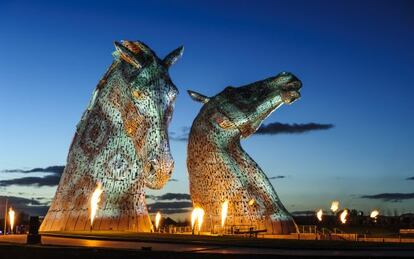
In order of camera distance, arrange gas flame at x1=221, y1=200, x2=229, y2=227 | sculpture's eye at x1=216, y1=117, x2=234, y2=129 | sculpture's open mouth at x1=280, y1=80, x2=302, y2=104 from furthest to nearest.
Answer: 1. sculpture's eye at x1=216, y1=117, x2=234, y2=129
2. sculpture's open mouth at x1=280, y1=80, x2=302, y2=104
3. gas flame at x1=221, y1=200, x2=229, y2=227

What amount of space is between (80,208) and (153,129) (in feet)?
15.0

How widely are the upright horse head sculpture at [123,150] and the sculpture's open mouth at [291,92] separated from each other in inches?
316

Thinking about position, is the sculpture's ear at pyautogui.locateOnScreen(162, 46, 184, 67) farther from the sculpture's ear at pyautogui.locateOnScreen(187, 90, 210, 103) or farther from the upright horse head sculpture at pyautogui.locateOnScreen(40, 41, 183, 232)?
the sculpture's ear at pyautogui.locateOnScreen(187, 90, 210, 103)

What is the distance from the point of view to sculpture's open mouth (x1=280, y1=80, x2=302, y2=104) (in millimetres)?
32469

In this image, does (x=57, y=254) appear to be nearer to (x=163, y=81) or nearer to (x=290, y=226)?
(x=163, y=81)

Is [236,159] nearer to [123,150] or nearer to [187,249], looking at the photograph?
[123,150]

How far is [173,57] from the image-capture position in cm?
2727

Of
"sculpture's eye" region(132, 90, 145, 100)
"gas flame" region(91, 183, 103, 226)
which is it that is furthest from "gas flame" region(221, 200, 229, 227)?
"sculpture's eye" region(132, 90, 145, 100)

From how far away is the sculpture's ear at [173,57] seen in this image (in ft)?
88.2

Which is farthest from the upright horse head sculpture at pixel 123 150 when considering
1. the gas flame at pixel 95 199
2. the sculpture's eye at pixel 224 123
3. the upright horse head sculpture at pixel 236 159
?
the sculpture's eye at pixel 224 123

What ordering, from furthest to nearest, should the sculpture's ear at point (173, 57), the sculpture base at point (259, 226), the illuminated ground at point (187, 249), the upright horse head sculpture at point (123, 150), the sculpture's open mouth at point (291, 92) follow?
the sculpture's open mouth at point (291, 92)
the sculpture base at point (259, 226)
the sculpture's ear at point (173, 57)
the upright horse head sculpture at point (123, 150)
the illuminated ground at point (187, 249)

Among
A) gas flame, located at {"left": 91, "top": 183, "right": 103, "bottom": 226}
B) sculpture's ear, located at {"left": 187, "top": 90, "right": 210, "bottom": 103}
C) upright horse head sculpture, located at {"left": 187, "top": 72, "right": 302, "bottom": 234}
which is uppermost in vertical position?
sculpture's ear, located at {"left": 187, "top": 90, "right": 210, "bottom": 103}

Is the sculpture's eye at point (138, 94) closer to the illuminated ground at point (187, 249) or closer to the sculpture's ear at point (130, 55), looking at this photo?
the sculpture's ear at point (130, 55)

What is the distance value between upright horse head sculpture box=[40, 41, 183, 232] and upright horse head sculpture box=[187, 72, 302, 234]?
6.39 m
